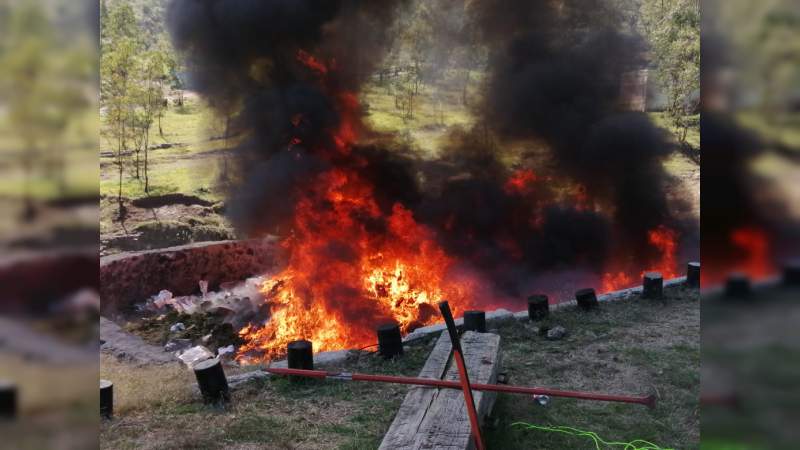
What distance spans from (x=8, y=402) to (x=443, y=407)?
121 inches

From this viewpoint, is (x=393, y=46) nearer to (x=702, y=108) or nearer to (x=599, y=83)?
(x=599, y=83)

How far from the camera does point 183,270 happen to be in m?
8.61

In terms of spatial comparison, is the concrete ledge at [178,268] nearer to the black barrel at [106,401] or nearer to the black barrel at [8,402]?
the black barrel at [106,401]

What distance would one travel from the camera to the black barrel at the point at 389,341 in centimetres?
560

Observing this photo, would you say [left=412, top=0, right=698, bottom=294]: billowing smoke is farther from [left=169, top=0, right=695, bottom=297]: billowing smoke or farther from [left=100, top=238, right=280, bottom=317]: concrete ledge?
[left=100, top=238, right=280, bottom=317]: concrete ledge

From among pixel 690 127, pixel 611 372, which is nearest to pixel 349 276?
pixel 611 372

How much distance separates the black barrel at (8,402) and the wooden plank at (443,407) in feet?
8.73

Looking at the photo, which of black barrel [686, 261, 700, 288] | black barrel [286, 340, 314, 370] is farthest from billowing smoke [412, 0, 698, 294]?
black barrel [286, 340, 314, 370]

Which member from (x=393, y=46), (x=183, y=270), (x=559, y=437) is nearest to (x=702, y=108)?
(x=559, y=437)

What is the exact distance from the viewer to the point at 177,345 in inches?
266

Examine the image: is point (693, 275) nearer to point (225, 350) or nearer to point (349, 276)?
point (349, 276)

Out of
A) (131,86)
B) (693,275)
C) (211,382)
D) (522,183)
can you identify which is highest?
(131,86)

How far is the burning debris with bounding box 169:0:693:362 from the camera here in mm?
8805

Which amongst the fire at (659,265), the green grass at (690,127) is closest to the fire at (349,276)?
the fire at (659,265)
